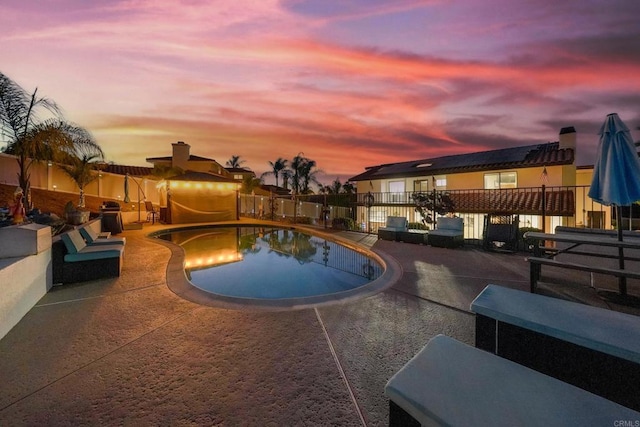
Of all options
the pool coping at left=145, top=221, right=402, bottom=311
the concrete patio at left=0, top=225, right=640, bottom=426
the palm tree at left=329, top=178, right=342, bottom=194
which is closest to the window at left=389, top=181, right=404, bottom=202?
the palm tree at left=329, top=178, right=342, bottom=194

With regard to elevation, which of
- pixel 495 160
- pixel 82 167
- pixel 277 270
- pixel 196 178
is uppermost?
pixel 495 160

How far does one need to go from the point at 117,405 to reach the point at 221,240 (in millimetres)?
9296

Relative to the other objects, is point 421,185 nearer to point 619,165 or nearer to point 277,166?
point 619,165

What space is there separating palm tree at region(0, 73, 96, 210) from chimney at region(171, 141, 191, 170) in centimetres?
2588

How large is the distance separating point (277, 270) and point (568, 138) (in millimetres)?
17644

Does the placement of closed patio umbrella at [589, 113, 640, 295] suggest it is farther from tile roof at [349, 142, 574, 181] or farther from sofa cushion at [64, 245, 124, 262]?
tile roof at [349, 142, 574, 181]

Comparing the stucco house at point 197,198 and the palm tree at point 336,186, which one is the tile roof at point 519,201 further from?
the palm tree at point 336,186

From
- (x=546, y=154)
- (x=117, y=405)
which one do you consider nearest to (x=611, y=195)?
(x=117, y=405)

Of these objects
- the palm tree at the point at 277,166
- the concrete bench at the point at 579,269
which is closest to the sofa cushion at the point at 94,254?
the concrete bench at the point at 579,269

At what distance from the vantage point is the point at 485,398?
119 cm

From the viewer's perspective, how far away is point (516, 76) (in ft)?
30.1

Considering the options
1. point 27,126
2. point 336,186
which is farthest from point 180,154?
point 27,126

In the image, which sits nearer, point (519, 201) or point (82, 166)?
point (82, 166)

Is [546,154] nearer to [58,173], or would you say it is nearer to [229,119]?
[229,119]
